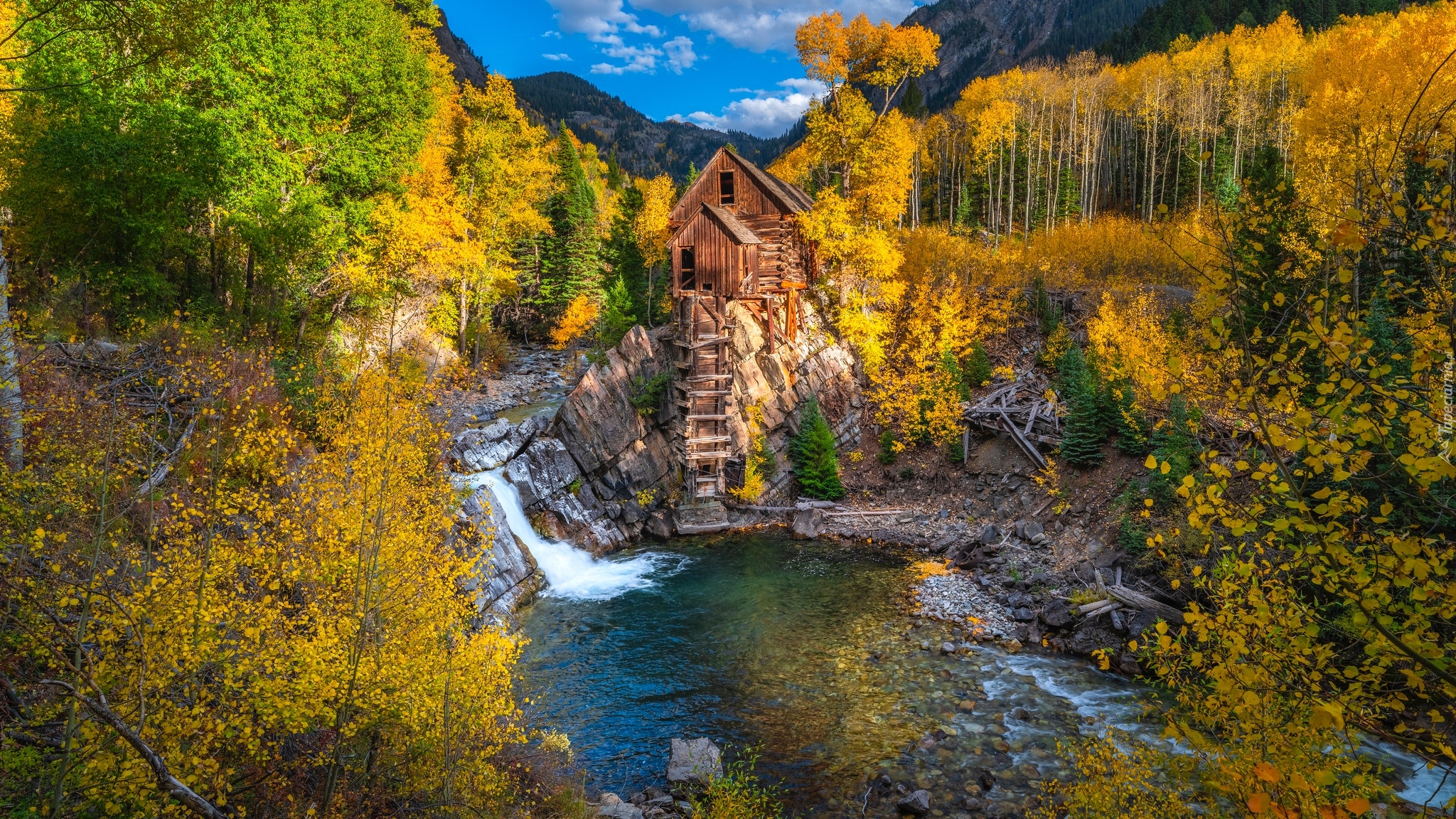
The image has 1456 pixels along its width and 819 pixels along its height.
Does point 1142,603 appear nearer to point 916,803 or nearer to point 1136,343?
point 916,803

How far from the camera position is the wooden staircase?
30234mm

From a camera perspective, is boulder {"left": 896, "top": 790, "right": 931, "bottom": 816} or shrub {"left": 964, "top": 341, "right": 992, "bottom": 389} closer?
boulder {"left": 896, "top": 790, "right": 931, "bottom": 816}

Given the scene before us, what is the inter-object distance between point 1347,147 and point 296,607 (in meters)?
31.5

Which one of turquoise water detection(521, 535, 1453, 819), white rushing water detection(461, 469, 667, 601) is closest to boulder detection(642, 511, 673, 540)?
white rushing water detection(461, 469, 667, 601)

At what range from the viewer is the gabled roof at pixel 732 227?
31625 mm

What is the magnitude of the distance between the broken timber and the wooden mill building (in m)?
10.3

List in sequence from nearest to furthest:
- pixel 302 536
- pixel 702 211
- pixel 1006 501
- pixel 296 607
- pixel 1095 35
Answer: pixel 302 536 < pixel 296 607 < pixel 1006 501 < pixel 702 211 < pixel 1095 35

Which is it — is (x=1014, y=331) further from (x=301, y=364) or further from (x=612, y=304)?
(x=301, y=364)

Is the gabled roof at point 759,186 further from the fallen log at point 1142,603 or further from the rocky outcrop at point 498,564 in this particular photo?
the fallen log at point 1142,603

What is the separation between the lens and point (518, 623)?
789 inches

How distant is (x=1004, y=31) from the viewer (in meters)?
162

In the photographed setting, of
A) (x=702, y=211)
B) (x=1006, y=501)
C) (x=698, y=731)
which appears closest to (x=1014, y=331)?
(x=1006, y=501)

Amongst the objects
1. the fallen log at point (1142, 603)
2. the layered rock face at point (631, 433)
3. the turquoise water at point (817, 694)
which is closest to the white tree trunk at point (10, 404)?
the turquoise water at point (817, 694)

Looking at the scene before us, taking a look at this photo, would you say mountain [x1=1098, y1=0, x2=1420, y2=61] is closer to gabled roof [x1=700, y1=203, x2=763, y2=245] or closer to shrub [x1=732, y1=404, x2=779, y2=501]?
gabled roof [x1=700, y1=203, x2=763, y2=245]
